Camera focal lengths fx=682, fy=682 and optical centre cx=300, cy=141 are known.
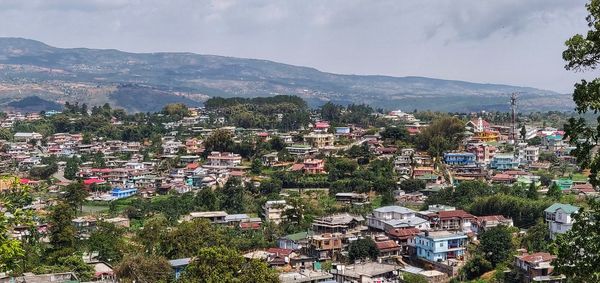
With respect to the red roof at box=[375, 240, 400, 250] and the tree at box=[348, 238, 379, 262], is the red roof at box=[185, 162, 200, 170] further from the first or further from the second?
the tree at box=[348, 238, 379, 262]

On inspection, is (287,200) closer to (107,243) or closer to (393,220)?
(393,220)

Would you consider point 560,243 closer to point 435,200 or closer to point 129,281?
point 129,281

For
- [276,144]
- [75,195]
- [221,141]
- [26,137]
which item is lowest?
[75,195]

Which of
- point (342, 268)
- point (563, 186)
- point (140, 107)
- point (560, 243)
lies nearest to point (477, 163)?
point (563, 186)

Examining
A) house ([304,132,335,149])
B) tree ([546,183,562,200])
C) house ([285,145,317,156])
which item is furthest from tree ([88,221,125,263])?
house ([304,132,335,149])

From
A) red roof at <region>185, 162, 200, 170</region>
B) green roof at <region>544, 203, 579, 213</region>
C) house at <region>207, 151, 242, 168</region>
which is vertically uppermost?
green roof at <region>544, 203, 579, 213</region>

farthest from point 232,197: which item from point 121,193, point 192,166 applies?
point 192,166
